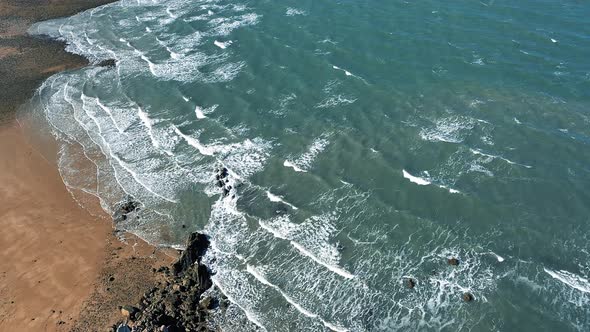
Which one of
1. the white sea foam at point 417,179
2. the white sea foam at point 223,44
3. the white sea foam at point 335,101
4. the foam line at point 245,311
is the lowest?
the foam line at point 245,311

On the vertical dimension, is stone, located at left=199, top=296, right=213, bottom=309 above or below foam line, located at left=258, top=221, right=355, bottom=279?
below

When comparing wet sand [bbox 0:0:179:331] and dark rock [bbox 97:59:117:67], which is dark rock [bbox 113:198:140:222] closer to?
wet sand [bbox 0:0:179:331]

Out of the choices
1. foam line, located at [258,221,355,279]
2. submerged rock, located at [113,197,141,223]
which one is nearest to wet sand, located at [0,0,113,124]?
submerged rock, located at [113,197,141,223]

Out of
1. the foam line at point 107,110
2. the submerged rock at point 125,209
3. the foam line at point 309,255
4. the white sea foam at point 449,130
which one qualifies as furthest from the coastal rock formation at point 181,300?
the white sea foam at point 449,130

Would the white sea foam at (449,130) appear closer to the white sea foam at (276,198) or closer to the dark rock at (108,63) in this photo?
the white sea foam at (276,198)

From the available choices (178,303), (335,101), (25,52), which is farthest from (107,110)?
(178,303)

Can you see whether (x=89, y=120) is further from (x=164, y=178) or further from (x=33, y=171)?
(x=164, y=178)

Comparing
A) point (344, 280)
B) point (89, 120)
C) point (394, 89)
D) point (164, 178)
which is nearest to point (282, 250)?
point (344, 280)
